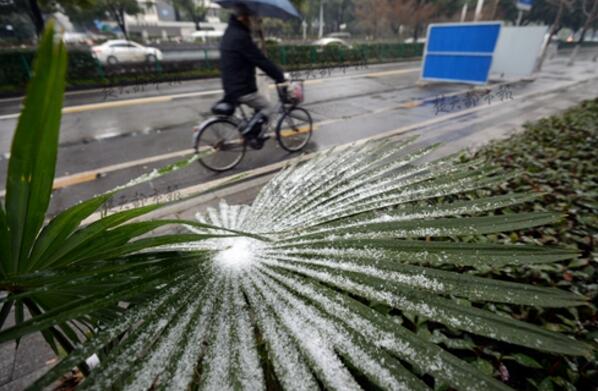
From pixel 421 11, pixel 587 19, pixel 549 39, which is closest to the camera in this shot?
pixel 549 39

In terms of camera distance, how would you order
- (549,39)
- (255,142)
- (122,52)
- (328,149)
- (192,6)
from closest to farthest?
(328,149), (255,142), (549,39), (122,52), (192,6)

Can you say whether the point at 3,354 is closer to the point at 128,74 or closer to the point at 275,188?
the point at 275,188

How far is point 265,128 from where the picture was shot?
464cm

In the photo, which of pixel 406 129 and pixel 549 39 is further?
pixel 549 39

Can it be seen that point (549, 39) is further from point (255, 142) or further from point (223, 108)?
point (223, 108)

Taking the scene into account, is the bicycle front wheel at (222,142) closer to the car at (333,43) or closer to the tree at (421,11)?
the car at (333,43)

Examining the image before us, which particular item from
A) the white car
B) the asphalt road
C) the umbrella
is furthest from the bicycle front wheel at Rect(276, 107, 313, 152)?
the white car

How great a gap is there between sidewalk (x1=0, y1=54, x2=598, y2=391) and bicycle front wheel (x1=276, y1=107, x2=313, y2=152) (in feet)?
1.30

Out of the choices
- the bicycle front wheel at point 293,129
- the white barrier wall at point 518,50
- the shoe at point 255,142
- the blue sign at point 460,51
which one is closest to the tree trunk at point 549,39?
the white barrier wall at point 518,50

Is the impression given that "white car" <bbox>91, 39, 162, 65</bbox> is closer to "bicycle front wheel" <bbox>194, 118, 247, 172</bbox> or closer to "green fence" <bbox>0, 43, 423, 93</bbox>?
"green fence" <bbox>0, 43, 423, 93</bbox>

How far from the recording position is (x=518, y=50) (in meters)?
12.6

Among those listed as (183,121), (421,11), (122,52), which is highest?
(421,11)

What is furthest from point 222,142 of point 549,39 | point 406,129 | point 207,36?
point 207,36

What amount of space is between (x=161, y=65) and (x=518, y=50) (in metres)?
14.1
